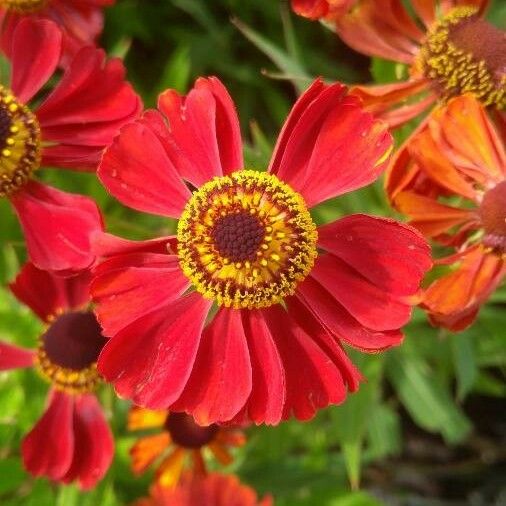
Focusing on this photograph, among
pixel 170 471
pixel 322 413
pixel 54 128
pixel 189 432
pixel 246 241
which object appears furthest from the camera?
pixel 322 413

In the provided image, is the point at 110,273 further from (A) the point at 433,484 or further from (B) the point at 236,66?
(A) the point at 433,484

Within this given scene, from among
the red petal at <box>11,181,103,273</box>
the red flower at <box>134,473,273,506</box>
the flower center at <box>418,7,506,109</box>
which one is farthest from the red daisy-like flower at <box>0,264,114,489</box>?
the flower center at <box>418,7,506,109</box>

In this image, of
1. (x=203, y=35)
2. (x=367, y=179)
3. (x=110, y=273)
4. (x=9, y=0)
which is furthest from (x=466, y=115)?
(x=203, y=35)

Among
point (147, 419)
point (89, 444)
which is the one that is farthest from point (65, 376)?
point (147, 419)

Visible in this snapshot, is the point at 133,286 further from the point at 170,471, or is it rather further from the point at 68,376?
the point at 170,471

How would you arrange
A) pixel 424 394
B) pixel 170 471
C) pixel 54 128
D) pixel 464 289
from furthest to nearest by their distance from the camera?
pixel 424 394 < pixel 170 471 < pixel 54 128 < pixel 464 289
